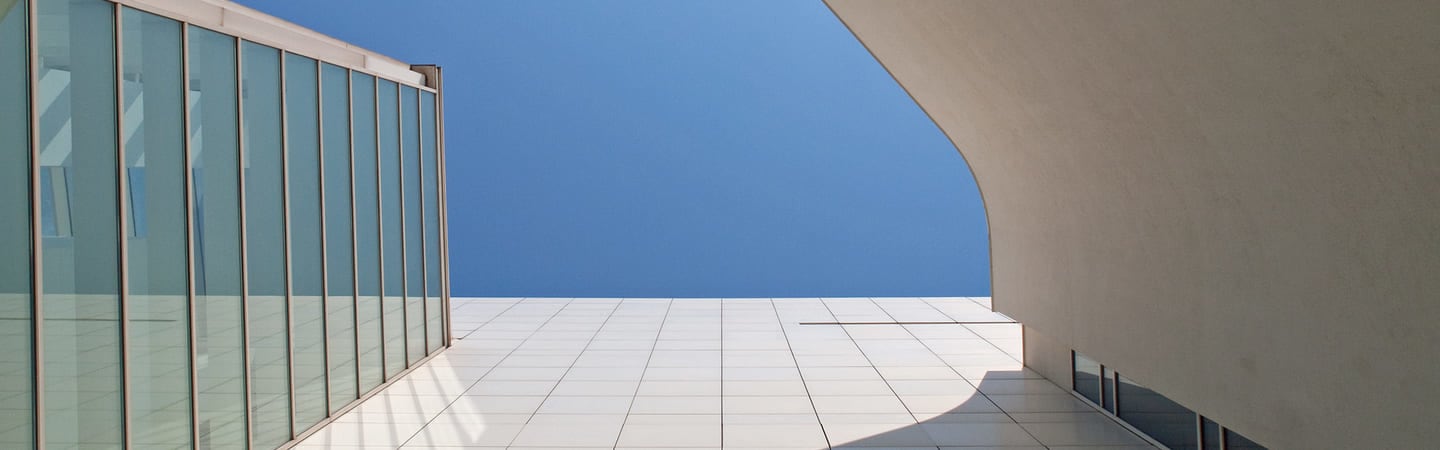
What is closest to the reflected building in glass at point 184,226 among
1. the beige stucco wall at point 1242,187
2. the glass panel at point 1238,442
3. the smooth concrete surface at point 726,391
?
the smooth concrete surface at point 726,391

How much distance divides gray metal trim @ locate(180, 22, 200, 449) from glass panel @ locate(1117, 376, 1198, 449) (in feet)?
17.3

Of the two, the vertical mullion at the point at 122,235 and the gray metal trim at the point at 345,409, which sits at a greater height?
the vertical mullion at the point at 122,235

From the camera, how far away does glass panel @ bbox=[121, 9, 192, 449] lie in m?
4.82

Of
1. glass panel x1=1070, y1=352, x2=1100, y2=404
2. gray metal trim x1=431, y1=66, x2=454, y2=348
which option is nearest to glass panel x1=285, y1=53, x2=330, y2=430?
gray metal trim x1=431, y1=66, x2=454, y2=348

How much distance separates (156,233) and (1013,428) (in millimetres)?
5140

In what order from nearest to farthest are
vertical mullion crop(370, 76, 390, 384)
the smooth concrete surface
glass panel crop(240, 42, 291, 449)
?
1. glass panel crop(240, 42, 291, 449)
2. the smooth concrete surface
3. vertical mullion crop(370, 76, 390, 384)

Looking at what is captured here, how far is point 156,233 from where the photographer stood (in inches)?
196

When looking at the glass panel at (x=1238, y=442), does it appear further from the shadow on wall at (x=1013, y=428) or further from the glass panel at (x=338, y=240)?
the glass panel at (x=338, y=240)

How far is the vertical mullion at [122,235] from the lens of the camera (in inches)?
184

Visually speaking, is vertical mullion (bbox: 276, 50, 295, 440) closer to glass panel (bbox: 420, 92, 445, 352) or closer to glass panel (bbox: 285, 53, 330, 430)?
glass panel (bbox: 285, 53, 330, 430)

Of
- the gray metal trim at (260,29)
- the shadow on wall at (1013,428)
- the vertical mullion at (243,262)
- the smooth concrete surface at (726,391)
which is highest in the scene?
the gray metal trim at (260,29)

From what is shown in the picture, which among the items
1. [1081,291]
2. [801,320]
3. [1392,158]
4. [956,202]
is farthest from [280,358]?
[956,202]

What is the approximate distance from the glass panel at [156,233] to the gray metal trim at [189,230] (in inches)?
0.7

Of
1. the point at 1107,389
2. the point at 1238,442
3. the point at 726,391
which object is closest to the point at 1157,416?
the point at 1107,389
